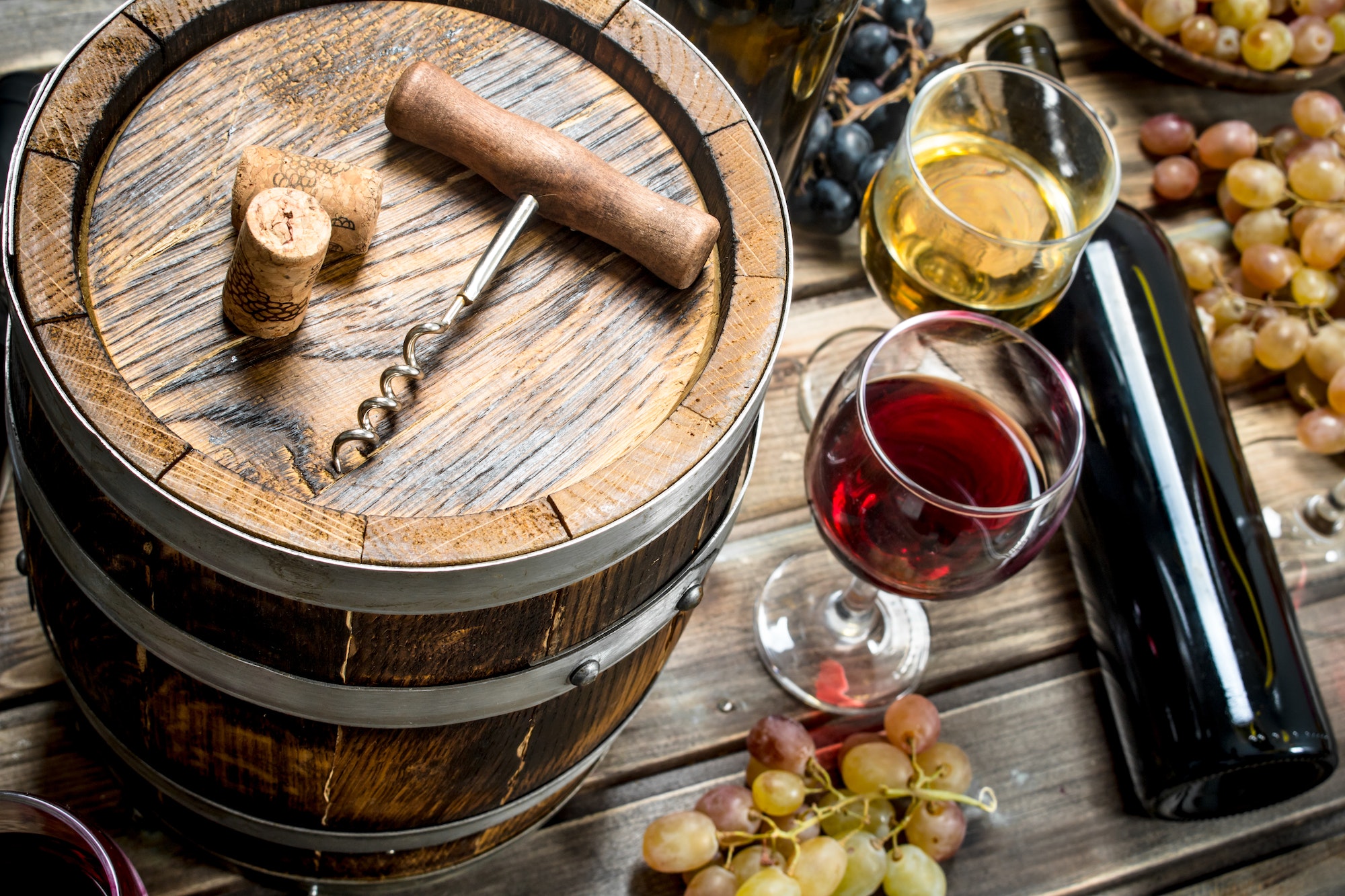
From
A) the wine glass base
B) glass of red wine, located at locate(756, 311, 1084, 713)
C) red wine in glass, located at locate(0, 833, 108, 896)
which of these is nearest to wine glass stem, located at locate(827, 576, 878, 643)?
the wine glass base

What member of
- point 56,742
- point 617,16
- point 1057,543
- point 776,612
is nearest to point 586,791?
point 776,612

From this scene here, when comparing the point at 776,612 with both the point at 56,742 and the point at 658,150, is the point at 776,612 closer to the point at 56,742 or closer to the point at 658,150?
the point at 658,150

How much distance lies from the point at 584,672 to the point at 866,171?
762mm

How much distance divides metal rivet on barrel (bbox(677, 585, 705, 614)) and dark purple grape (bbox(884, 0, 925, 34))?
0.85 meters

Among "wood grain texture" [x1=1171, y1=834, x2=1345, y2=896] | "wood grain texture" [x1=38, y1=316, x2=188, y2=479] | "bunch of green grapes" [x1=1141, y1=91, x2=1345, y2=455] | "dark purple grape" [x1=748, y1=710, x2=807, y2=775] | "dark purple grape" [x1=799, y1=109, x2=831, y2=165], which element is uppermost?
"wood grain texture" [x1=38, y1=316, x2=188, y2=479]

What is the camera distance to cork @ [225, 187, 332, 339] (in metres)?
0.67

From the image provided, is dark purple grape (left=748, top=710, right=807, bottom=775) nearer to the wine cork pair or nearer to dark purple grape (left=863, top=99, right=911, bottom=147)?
the wine cork pair

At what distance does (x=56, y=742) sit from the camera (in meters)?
1.06

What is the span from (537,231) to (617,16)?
→ 6.9 inches

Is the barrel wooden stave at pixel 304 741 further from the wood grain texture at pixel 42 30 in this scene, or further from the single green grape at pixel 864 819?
the wood grain texture at pixel 42 30

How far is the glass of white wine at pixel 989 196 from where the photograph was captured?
1112 mm

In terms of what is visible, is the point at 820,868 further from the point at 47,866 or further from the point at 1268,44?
the point at 1268,44

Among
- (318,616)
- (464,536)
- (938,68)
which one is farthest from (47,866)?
(938,68)

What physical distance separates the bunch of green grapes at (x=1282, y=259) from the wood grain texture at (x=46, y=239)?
45.4 inches
